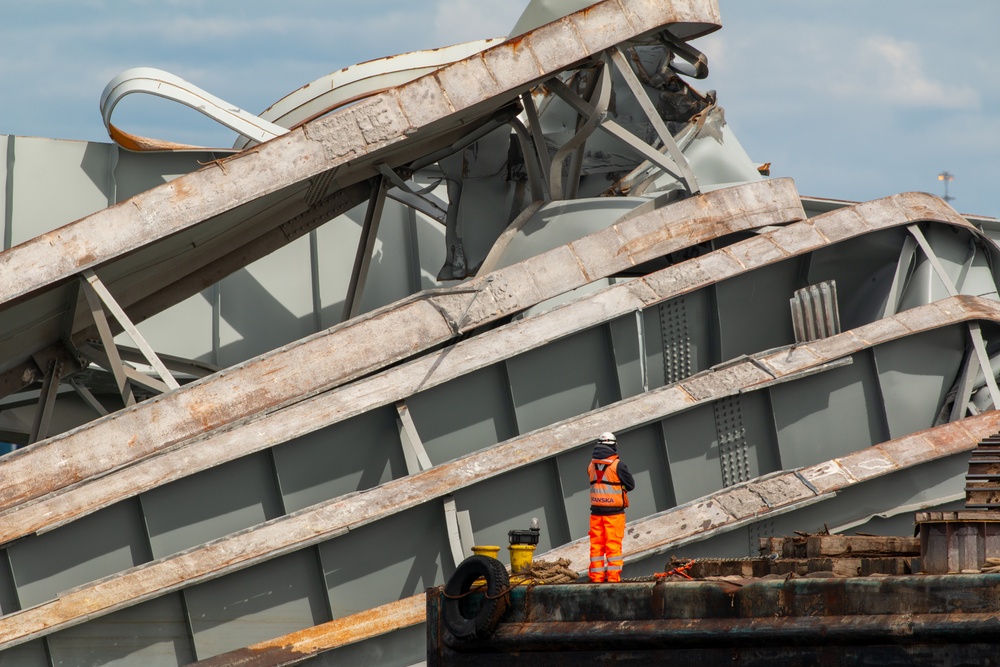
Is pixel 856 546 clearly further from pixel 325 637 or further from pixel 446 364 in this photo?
pixel 325 637

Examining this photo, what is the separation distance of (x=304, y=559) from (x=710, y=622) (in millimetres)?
5058

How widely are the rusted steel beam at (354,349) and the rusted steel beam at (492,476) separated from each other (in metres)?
1.07

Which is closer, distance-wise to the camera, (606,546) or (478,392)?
(606,546)

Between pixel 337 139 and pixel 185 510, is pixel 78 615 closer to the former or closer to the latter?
pixel 185 510

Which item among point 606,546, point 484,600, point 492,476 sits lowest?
point 484,600

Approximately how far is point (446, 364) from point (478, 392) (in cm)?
45

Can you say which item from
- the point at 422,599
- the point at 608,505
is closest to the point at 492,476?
the point at 422,599

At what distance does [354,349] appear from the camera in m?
11.6

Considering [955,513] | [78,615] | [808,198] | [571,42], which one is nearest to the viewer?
[955,513]

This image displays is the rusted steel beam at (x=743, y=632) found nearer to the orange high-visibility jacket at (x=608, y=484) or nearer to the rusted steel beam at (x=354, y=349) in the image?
the orange high-visibility jacket at (x=608, y=484)

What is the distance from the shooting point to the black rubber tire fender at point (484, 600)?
27.4ft

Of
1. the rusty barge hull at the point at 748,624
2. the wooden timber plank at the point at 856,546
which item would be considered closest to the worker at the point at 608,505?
the rusty barge hull at the point at 748,624

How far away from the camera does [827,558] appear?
25.1 feet

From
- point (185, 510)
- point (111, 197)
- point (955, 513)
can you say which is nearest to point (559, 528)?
point (185, 510)
